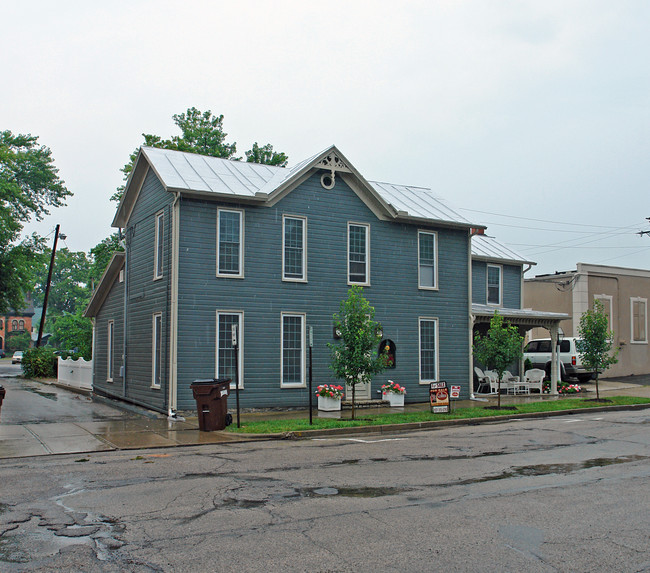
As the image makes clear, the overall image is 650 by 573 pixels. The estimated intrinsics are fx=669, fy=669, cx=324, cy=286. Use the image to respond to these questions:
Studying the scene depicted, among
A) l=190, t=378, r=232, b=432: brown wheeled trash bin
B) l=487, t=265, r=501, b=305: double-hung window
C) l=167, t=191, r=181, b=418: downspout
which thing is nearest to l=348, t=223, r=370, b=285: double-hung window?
l=167, t=191, r=181, b=418: downspout

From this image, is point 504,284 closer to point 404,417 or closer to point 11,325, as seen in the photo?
point 404,417

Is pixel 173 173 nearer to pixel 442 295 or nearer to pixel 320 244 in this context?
pixel 320 244

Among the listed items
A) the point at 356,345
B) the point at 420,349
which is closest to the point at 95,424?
the point at 356,345

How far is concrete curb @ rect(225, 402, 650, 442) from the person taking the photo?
14883 mm

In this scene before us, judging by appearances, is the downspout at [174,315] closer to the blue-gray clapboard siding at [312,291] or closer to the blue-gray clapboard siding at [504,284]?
the blue-gray clapboard siding at [312,291]

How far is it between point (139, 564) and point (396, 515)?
9.51 ft

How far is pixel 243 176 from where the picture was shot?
21.9 meters

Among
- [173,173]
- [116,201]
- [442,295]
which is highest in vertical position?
[116,201]

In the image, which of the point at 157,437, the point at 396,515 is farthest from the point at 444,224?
the point at 396,515

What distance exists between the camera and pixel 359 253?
22.1 metres

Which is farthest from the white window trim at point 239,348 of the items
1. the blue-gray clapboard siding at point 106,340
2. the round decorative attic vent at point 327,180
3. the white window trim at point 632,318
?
the white window trim at point 632,318

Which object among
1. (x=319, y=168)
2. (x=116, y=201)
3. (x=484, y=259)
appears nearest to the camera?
(x=319, y=168)

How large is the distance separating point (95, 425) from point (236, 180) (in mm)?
8644

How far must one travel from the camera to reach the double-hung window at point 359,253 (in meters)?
22.0
